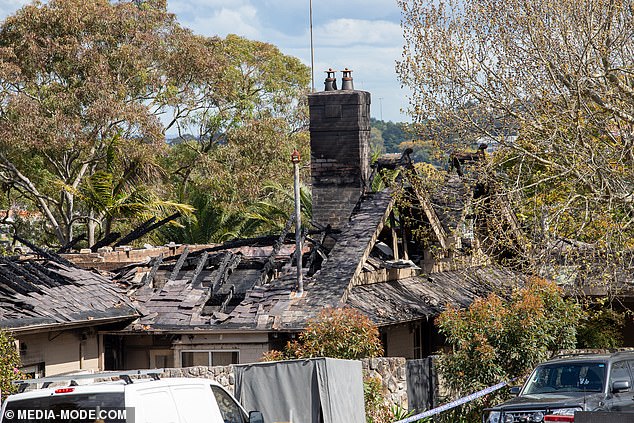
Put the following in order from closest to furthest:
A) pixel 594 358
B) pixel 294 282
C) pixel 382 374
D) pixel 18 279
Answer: pixel 594 358 → pixel 382 374 → pixel 18 279 → pixel 294 282

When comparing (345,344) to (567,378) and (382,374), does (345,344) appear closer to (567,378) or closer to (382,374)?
(382,374)

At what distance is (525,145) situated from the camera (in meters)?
22.6

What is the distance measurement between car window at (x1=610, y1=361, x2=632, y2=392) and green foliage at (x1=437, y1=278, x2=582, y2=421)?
2.62 metres

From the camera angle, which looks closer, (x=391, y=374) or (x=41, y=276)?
(x=391, y=374)

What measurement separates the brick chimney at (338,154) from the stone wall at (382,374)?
6.97 m

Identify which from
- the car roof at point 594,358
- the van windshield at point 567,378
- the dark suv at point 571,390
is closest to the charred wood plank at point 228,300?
the dark suv at point 571,390

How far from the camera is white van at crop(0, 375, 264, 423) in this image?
376 inches

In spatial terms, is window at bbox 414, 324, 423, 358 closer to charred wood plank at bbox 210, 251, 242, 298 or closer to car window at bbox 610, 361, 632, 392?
charred wood plank at bbox 210, 251, 242, 298

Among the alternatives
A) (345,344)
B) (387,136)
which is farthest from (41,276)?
(387,136)

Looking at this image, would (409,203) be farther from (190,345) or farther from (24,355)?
(24,355)

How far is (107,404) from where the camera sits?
9555 mm

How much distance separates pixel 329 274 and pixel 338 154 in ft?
14.7

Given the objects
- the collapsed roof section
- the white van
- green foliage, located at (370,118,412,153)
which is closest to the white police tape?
the collapsed roof section

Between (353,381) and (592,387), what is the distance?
12.0 feet
